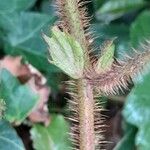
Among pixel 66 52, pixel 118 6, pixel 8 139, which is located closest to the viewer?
pixel 66 52

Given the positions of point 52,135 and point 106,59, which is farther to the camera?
point 52,135

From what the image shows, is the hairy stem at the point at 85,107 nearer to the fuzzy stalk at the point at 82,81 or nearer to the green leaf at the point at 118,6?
the fuzzy stalk at the point at 82,81

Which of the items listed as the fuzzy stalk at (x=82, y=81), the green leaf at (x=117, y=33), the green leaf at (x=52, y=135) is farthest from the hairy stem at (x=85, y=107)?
the green leaf at (x=117, y=33)

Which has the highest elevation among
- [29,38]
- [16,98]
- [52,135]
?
[29,38]

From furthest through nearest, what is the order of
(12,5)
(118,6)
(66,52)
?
1. (118,6)
2. (12,5)
3. (66,52)

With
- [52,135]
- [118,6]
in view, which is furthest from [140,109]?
[118,6]

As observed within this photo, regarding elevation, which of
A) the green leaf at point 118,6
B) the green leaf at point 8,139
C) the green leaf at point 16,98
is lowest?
the green leaf at point 8,139

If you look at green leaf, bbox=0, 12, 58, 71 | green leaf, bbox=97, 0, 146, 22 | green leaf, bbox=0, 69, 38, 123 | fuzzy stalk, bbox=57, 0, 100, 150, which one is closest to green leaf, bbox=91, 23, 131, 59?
green leaf, bbox=97, 0, 146, 22

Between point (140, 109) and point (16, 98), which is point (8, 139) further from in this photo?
point (140, 109)
